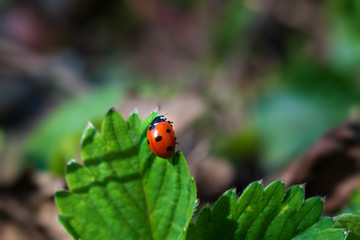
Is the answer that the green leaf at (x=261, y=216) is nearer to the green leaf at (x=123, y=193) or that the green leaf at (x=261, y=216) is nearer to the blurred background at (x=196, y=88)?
the green leaf at (x=123, y=193)

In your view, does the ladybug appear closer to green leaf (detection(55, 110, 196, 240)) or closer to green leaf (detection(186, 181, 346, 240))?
green leaf (detection(55, 110, 196, 240))

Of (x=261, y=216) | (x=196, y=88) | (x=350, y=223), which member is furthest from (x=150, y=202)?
(x=196, y=88)

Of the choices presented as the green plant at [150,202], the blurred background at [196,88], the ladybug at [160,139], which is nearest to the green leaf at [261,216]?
the green plant at [150,202]

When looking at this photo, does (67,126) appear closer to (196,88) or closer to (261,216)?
(196,88)

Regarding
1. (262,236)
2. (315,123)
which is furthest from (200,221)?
(315,123)

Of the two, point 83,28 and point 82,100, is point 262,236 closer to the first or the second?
point 82,100

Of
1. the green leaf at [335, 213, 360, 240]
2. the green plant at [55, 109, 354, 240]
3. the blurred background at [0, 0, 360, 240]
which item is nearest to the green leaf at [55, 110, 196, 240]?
the green plant at [55, 109, 354, 240]
